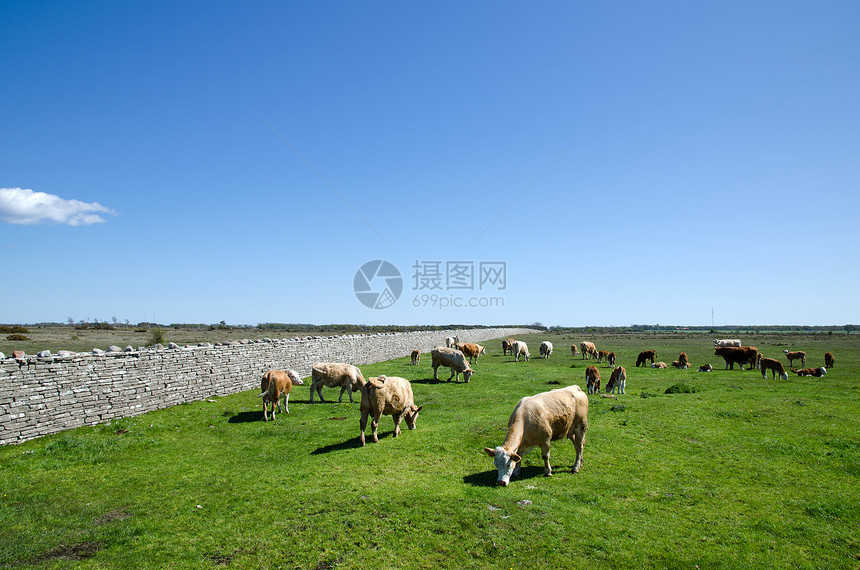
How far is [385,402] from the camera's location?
12938mm

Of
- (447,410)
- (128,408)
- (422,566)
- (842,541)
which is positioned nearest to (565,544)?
(422,566)

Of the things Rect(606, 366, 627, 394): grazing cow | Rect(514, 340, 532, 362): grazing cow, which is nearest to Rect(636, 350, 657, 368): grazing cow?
Rect(514, 340, 532, 362): grazing cow

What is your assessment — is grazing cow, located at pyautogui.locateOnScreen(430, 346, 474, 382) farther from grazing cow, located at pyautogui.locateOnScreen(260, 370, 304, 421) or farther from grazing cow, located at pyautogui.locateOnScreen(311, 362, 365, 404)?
grazing cow, located at pyautogui.locateOnScreen(260, 370, 304, 421)

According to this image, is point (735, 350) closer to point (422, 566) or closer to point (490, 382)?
point (490, 382)

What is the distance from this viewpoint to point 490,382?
24.6m

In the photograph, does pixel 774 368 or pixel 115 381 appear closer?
pixel 115 381

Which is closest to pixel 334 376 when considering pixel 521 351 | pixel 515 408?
pixel 515 408

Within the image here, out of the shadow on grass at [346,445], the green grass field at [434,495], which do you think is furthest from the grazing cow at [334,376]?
the shadow on grass at [346,445]

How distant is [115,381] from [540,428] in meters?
14.8

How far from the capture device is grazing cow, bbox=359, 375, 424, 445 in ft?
41.0

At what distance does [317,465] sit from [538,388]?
1317cm

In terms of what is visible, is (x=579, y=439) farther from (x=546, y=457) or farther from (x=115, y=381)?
(x=115, y=381)

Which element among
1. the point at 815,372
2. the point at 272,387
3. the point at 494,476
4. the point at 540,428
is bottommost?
the point at 494,476

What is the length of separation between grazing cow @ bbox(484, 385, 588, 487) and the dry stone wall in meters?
13.4
